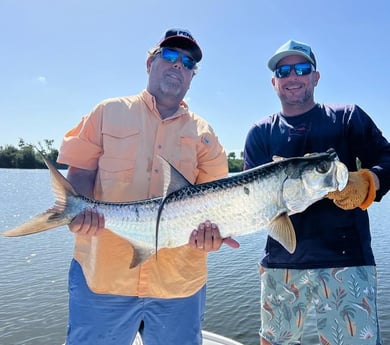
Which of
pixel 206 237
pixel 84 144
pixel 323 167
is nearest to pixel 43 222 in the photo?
pixel 84 144

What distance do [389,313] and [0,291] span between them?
Result: 1041 centimetres

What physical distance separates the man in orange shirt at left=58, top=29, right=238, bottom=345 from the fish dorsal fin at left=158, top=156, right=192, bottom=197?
0.86ft

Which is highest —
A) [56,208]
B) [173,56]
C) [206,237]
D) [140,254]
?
[173,56]

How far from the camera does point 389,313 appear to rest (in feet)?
31.4

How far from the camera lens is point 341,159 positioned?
3.70 metres

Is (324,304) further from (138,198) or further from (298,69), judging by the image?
(298,69)

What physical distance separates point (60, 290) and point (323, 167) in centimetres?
982

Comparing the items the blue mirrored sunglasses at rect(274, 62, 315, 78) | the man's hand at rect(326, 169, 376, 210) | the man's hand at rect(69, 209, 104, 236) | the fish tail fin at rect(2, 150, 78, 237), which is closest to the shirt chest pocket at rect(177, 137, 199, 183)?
the man's hand at rect(69, 209, 104, 236)

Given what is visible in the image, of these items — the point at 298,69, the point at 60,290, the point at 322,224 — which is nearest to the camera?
the point at 322,224

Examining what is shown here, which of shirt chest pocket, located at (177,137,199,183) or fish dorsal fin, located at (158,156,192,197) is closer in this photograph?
fish dorsal fin, located at (158,156,192,197)

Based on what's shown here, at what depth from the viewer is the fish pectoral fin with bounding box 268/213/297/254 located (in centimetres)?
300

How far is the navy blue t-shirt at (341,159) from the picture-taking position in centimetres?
344

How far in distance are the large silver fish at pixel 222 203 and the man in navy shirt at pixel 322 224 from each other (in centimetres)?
35

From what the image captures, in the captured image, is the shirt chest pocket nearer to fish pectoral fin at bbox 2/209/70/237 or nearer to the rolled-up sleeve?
the rolled-up sleeve
